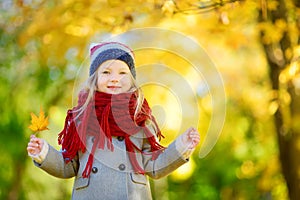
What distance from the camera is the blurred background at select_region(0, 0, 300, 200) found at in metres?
5.48

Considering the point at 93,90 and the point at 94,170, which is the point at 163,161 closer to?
the point at 94,170

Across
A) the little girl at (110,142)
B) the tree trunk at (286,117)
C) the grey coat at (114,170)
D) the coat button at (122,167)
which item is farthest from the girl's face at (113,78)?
the tree trunk at (286,117)

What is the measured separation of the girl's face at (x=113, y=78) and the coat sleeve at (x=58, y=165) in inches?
14.0

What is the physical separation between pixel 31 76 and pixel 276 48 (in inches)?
167

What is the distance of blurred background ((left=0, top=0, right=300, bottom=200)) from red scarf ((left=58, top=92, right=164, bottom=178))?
1.58ft

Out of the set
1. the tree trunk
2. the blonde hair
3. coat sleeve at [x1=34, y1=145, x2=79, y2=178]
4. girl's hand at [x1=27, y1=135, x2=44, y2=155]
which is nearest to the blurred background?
the tree trunk

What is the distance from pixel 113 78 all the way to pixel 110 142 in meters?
0.30

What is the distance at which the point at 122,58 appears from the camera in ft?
10.6

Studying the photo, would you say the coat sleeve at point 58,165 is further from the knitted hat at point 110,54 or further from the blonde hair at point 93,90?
the knitted hat at point 110,54

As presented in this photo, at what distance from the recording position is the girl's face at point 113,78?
3.19 meters

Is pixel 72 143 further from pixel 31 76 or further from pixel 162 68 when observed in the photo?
pixel 31 76

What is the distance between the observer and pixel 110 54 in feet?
10.5

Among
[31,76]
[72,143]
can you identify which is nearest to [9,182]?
[31,76]

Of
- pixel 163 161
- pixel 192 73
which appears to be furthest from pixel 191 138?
pixel 192 73
